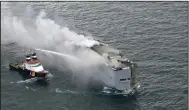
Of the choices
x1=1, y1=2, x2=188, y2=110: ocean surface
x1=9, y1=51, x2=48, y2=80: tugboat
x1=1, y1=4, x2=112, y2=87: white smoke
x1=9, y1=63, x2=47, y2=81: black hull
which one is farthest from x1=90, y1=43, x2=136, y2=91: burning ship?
x1=9, y1=63, x2=47, y2=81: black hull

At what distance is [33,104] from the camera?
510 ft

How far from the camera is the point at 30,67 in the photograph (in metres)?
179

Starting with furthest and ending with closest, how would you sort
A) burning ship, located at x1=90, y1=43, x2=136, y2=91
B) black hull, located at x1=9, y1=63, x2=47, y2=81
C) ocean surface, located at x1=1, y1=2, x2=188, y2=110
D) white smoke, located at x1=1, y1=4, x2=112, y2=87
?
black hull, located at x1=9, y1=63, x2=47, y2=81
white smoke, located at x1=1, y1=4, x2=112, y2=87
burning ship, located at x1=90, y1=43, x2=136, y2=91
ocean surface, located at x1=1, y1=2, x2=188, y2=110

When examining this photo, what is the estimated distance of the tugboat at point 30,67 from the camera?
176625 millimetres

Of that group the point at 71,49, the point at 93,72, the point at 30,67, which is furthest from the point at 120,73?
the point at 30,67

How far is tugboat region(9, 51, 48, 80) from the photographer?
177 metres

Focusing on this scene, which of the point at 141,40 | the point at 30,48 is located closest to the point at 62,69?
the point at 30,48

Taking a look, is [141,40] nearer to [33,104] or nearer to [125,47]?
[125,47]

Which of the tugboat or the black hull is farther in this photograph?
the tugboat

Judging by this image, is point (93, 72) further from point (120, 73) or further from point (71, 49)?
point (71, 49)

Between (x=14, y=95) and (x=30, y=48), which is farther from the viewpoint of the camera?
(x=30, y=48)

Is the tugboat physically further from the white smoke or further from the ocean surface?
the white smoke

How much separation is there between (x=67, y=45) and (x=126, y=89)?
119 feet

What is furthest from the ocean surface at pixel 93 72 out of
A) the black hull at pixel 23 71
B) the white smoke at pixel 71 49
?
the black hull at pixel 23 71
